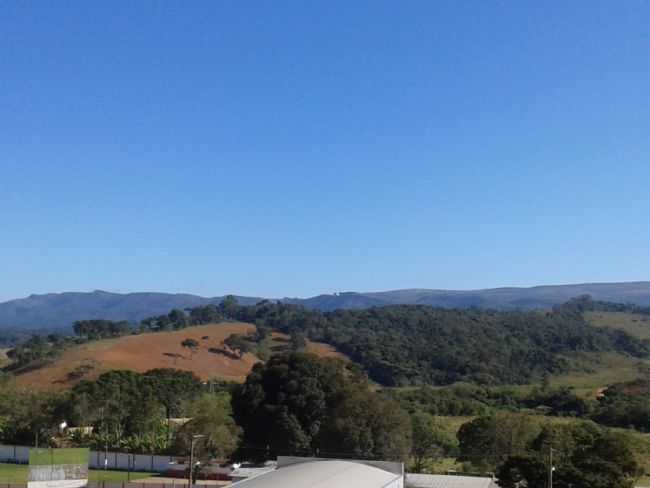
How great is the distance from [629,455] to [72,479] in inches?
787

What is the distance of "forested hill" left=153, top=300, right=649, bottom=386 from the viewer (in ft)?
291

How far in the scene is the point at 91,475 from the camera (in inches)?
1393

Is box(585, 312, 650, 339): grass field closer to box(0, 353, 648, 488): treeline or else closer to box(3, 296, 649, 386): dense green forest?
box(3, 296, 649, 386): dense green forest

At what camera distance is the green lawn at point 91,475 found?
33.7 meters

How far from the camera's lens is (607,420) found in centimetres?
5478

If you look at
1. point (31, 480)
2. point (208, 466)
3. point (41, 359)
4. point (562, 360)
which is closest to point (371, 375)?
point (562, 360)

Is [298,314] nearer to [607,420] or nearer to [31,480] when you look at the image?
[607,420]

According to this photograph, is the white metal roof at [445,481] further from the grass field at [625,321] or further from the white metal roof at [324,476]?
the grass field at [625,321]

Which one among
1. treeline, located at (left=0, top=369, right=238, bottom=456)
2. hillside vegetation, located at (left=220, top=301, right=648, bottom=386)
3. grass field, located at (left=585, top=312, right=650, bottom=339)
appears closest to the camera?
treeline, located at (left=0, top=369, right=238, bottom=456)

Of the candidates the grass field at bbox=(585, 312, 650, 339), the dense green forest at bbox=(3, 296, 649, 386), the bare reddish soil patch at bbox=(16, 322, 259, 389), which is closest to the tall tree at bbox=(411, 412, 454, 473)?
the bare reddish soil patch at bbox=(16, 322, 259, 389)

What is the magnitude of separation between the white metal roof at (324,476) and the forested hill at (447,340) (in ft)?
189

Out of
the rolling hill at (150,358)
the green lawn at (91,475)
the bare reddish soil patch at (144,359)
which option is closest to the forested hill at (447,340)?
the rolling hill at (150,358)

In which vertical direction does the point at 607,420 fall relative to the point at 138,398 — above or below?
below

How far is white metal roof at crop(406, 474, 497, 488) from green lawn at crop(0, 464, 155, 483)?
1188 centimetres
